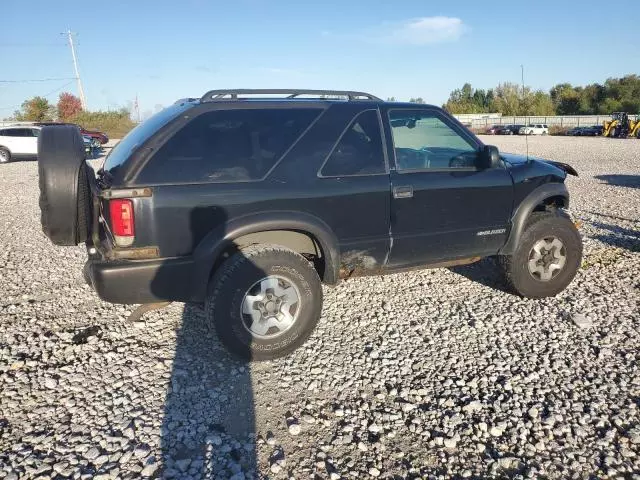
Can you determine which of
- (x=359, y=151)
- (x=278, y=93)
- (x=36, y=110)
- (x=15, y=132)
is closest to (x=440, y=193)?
(x=359, y=151)

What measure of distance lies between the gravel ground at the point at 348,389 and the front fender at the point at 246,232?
730mm

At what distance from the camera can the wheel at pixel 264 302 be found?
3188mm

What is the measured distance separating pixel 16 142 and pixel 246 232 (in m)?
21.1

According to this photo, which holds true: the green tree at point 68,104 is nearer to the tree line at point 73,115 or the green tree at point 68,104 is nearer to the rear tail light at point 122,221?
the tree line at point 73,115

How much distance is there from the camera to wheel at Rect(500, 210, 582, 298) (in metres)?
4.28

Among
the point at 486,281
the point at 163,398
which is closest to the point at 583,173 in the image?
the point at 486,281

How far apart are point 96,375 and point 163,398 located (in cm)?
63

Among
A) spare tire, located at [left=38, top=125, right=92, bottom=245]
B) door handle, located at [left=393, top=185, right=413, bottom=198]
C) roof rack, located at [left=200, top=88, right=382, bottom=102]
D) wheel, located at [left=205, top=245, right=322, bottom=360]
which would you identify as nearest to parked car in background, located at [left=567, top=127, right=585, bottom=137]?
roof rack, located at [left=200, top=88, right=382, bottom=102]

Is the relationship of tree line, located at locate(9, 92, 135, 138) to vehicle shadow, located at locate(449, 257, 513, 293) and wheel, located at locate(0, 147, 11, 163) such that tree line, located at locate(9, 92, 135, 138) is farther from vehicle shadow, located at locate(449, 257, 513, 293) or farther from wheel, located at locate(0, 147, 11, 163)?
vehicle shadow, located at locate(449, 257, 513, 293)

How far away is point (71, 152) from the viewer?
3207 mm

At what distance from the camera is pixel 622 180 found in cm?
1217

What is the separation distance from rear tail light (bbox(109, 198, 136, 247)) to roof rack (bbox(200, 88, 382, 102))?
3.29ft

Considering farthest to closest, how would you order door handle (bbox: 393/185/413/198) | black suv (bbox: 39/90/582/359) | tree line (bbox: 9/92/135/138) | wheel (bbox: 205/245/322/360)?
tree line (bbox: 9/92/135/138)
door handle (bbox: 393/185/413/198)
wheel (bbox: 205/245/322/360)
black suv (bbox: 39/90/582/359)

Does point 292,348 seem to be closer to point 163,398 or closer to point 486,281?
point 163,398
